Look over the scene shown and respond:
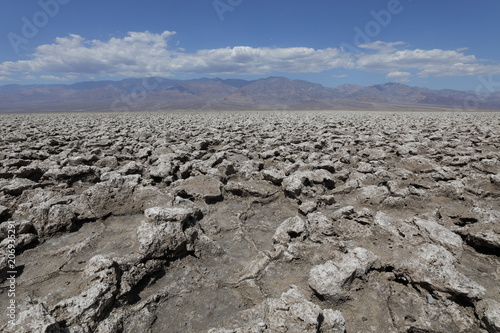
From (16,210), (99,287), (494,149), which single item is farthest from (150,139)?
(494,149)

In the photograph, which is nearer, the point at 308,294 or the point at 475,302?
the point at 475,302

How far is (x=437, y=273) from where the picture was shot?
6.74 ft

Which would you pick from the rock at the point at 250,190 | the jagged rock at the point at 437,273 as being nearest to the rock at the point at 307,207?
the rock at the point at 250,190

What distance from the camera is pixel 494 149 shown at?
674 centimetres

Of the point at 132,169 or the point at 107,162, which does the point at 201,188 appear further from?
the point at 107,162

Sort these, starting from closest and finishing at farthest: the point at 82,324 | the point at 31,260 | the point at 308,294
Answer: the point at 82,324, the point at 308,294, the point at 31,260

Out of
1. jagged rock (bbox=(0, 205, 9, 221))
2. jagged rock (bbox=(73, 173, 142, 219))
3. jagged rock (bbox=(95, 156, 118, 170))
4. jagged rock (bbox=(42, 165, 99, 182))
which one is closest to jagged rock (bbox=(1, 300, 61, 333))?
jagged rock (bbox=(73, 173, 142, 219))

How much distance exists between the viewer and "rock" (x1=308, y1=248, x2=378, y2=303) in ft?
6.44

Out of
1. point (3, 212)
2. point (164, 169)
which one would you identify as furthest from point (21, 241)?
point (164, 169)

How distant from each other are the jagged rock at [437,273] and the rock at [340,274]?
269mm

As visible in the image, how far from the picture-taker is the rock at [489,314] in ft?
5.38

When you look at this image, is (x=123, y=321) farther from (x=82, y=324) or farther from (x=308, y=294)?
(x=308, y=294)

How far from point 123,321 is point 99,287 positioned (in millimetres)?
284

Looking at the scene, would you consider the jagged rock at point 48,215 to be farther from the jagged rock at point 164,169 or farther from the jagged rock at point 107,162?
the jagged rock at point 107,162
